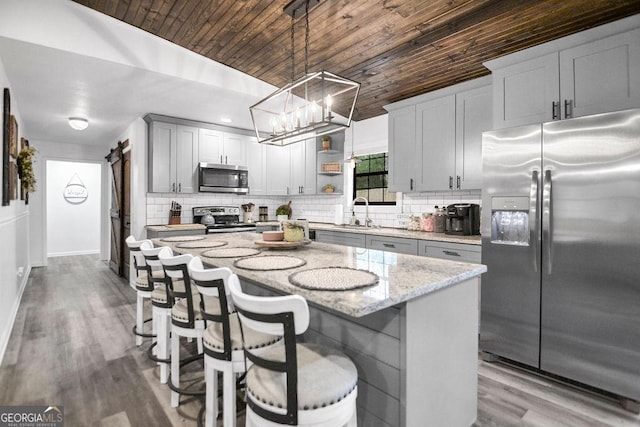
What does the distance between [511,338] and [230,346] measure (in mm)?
2222

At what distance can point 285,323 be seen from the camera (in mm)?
1030

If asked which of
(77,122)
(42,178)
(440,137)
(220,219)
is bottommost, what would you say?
(220,219)

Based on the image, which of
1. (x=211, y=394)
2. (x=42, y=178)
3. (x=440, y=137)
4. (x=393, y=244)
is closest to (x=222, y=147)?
(x=393, y=244)

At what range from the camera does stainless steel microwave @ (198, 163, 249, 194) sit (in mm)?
4883

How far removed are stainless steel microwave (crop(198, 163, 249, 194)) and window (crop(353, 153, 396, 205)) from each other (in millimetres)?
1861

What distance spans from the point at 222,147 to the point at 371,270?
426 centimetres

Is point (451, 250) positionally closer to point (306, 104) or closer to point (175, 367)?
point (306, 104)

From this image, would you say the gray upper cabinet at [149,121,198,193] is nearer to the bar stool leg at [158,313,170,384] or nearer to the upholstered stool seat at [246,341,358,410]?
the bar stool leg at [158,313,170,384]

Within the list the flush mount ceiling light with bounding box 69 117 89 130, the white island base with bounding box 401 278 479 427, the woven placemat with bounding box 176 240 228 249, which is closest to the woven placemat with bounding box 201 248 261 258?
the woven placemat with bounding box 176 240 228 249

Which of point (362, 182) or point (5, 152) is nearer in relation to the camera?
point (5, 152)

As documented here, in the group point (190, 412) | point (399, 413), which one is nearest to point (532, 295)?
point (399, 413)

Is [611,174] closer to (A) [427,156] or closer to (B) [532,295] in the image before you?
(B) [532,295]

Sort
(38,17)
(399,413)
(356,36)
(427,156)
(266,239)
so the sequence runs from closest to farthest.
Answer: (399,413) → (266,239) → (38,17) → (356,36) → (427,156)

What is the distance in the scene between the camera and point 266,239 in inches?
94.2
